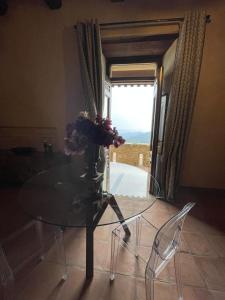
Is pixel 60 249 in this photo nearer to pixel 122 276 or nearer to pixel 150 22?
pixel 122 276

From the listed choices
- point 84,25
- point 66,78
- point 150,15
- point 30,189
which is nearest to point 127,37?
point 150,15

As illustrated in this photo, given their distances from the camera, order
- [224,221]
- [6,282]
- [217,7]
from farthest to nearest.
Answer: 1. [217,7]
2. [224,221]
3. [6,282]

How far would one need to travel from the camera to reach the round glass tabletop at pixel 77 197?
1343 mm

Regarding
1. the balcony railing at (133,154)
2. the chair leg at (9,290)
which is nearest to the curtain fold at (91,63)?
the chair leg at (9,290)

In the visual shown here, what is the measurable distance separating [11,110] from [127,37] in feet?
7.67

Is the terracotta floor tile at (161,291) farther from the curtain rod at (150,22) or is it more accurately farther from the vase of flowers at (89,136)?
the curtain rod at (150,22)

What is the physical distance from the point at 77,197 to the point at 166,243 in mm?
792

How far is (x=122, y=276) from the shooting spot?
1464 millimetres

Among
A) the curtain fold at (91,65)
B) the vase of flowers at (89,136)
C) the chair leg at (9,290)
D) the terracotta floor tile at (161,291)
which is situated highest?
the curtain fold at (91,65)

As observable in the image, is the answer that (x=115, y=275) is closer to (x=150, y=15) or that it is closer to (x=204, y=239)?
(x=204, y=239)

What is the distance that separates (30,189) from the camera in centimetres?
170

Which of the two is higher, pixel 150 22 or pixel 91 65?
pixel 150 22

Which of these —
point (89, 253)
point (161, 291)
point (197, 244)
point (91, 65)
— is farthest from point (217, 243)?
point (91, 65)

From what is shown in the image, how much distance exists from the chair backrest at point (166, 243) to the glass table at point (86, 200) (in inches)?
12.0
